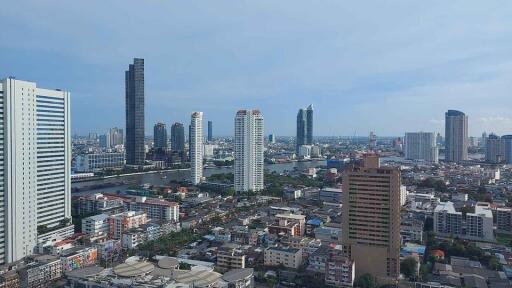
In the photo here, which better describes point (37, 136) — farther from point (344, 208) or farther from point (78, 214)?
point (344, 208)

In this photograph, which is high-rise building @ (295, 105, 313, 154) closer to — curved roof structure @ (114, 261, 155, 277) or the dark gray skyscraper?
the dark gray skyscraper

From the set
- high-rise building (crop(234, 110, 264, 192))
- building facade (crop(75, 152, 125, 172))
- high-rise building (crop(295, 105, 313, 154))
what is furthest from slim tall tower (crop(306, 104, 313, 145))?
high-rise building (crop(234, 110, 264, 192))

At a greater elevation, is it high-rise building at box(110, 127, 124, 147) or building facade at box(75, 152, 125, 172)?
high-rise building at box(110, 127, 124, 147)

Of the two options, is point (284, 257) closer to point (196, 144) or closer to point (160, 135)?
point (196, 144)

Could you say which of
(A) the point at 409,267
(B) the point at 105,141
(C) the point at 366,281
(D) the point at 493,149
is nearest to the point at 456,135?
(D) the point at 493,149

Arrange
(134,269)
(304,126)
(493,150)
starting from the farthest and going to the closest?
(304,126), (493,150), (134,269)

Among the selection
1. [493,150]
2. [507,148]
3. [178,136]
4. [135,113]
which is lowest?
[493,150]

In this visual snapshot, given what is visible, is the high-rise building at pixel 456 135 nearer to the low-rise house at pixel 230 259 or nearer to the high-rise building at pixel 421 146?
the high-rise building at pixel 421 146
